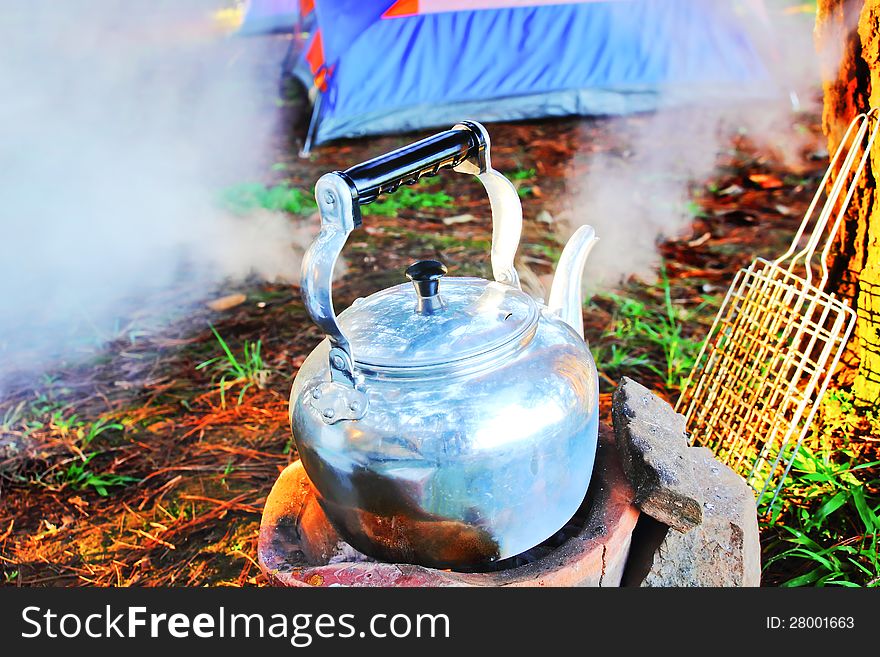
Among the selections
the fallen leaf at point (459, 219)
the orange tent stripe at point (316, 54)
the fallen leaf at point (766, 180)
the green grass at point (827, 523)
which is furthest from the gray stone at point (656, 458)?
the orange tent stripe at point (316, 54)

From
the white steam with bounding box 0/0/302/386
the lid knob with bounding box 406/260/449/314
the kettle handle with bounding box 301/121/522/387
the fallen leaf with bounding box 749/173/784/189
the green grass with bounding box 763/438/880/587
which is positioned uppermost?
the kettle handle with bounding box 301/121/522/387

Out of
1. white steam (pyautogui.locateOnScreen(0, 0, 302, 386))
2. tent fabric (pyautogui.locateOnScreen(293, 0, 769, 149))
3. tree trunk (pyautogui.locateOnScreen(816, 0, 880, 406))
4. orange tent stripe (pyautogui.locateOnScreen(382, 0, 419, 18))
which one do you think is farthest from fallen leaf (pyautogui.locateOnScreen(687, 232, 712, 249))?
orange tent stripe (pyautogui.locateOnScreen(382, 0, 419, 18))

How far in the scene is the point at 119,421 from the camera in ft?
11.0

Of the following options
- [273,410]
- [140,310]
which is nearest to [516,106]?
[140,310]

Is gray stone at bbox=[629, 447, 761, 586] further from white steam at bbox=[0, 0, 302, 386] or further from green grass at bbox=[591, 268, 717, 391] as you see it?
white steam at bbox=[0, 0, 302, 386]

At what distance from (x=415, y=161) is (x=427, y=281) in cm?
24

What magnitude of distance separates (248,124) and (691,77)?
4.17 meters

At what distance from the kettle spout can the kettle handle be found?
0.36 metres

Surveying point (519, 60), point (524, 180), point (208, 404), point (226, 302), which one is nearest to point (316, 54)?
point (519, 60)

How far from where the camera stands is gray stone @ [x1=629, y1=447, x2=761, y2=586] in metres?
1.81

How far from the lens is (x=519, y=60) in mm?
6289

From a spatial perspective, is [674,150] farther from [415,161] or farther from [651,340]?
[415,161]

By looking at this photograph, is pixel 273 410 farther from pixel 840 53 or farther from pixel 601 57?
pixel 601 57

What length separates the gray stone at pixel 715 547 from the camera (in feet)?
5.95
